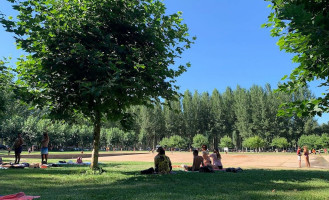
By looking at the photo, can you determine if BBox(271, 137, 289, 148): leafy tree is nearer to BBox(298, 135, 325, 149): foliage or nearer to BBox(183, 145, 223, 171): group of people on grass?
BBox(298, 135, 325, 149): foliage

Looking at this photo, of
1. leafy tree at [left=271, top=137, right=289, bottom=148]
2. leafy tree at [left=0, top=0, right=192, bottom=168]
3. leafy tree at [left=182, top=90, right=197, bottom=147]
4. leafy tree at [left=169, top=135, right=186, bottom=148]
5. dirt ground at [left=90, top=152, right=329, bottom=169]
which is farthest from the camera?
leafy tree at [left=182, top=90, right=197, bottom=147]

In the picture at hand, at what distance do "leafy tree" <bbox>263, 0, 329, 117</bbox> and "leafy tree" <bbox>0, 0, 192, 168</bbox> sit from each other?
4.49 meters

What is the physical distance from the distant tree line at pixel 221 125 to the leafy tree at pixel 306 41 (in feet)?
203

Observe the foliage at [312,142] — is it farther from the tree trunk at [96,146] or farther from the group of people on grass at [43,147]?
the tree trunk at [96,146]

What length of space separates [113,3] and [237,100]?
72691 mm

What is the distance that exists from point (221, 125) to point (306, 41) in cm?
7708

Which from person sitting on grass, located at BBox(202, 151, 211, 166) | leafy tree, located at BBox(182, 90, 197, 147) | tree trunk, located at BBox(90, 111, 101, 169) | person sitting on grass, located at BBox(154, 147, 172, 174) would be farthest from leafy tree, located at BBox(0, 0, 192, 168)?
leafy tree, located at BBox(182, 90, 197, 147)

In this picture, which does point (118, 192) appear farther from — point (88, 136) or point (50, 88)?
point (88, 136)

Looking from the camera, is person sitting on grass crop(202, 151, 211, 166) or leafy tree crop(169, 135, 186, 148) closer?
person sitting on grass crop(202, 151, 211, 166)

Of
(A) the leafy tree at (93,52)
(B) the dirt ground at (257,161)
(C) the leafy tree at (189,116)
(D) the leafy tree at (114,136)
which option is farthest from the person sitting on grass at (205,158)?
(D) the leafy tree at (114,136)

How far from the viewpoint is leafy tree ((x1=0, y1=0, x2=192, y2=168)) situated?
342 inches

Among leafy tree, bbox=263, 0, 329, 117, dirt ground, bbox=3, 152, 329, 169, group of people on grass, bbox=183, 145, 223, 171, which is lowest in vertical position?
dirt ground, bbox=3, 152, 329, 169

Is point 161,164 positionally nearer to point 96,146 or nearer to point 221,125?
point 96,146

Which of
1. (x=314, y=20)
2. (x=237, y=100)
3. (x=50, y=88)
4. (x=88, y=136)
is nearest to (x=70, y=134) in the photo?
(x=88, y=136)
